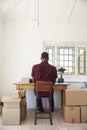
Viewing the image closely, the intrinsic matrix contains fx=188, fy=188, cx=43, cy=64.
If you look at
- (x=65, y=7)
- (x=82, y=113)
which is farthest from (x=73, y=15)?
(x=82, y=113)

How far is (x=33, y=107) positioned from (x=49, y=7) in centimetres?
280

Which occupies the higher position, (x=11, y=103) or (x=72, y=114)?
(x=11, y=103)

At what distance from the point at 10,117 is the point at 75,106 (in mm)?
1318

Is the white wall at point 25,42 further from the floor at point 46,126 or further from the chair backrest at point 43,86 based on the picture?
the chair backrest at point 43,86

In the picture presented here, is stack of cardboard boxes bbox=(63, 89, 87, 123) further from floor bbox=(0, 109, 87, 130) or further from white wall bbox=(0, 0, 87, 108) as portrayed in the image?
white wall bbox=(0, 0, 87, 108)

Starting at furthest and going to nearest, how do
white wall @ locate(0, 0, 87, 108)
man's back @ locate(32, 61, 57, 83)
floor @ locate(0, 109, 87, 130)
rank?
white wall @ locate(0, 0, 87, 108)
man's back @ locate(32, 61, 57, 83)
floor @ locate(0, 109, 87, 130)

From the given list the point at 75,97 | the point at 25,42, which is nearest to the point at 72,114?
the point at 75,97

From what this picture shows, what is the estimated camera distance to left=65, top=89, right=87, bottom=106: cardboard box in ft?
12.6

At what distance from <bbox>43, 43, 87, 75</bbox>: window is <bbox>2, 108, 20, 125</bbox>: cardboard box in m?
2.23

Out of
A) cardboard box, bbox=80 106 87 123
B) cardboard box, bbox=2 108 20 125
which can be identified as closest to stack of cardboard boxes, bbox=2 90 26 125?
cardboard box, bbox=2 108 20 125

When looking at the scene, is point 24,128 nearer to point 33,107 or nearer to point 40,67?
point 40,67

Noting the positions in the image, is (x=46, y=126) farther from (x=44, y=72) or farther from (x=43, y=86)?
(x=44, y=72)

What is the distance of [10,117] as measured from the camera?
3.61m

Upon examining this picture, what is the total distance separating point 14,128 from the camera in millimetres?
3400
